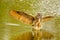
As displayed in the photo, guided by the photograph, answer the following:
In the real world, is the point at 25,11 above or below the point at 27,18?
above

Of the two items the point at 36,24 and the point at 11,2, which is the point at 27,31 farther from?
the point at 11,2

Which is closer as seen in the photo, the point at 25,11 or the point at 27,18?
the point at 27,18

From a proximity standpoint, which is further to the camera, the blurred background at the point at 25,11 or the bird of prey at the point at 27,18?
the blurred background at the point at 25,11

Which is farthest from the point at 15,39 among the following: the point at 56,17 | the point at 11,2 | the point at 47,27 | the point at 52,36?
the point at 11,2

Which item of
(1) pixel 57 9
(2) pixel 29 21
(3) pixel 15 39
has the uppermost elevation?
(1) pixel 57 9

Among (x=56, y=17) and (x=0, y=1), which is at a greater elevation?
(x=0, y=1)

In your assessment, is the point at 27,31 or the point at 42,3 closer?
the point at 27,31

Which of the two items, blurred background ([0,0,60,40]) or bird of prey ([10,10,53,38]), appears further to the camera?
blurred background ([0,0,60,40])


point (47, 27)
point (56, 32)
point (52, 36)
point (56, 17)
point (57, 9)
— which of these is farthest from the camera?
point (57, 9)
